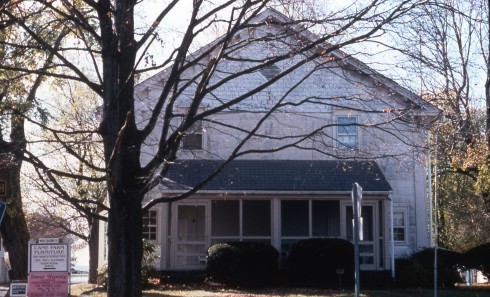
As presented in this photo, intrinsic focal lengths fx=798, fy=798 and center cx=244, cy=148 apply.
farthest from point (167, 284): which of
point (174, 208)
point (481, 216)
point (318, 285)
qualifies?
point (481, 216)

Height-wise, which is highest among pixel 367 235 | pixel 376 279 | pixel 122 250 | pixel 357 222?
pixel 357 222

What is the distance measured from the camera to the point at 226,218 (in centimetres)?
2698

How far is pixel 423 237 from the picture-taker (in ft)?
90.5

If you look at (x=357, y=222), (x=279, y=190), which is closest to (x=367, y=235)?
(x=279, y=190)

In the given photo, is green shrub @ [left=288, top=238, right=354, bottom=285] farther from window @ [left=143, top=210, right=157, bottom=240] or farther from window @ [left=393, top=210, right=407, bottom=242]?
window @ [left=143, top=210, right=157, bottom=240]

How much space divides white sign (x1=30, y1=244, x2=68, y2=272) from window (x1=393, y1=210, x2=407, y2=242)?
48.9 feet

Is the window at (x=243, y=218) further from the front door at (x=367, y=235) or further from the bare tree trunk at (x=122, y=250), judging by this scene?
the bare tree trunk at (x=122, y=250)

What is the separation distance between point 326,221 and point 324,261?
11.9ft

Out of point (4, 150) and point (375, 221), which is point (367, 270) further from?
point (4, 150)

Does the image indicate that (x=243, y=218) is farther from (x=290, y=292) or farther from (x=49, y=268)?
(x=49, y=268)

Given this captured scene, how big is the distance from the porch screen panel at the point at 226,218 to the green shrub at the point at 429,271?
18.3 ft

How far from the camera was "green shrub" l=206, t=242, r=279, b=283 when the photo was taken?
23469mm

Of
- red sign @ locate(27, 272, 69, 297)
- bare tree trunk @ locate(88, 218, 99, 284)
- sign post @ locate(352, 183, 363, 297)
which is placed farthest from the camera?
bare tree trunk @ locate(88, 218, 99, 284)

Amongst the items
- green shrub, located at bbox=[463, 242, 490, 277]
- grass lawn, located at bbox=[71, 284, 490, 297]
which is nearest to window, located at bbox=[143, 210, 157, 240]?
grass lawn, located at bbox=[71, 284, 490, 297]
